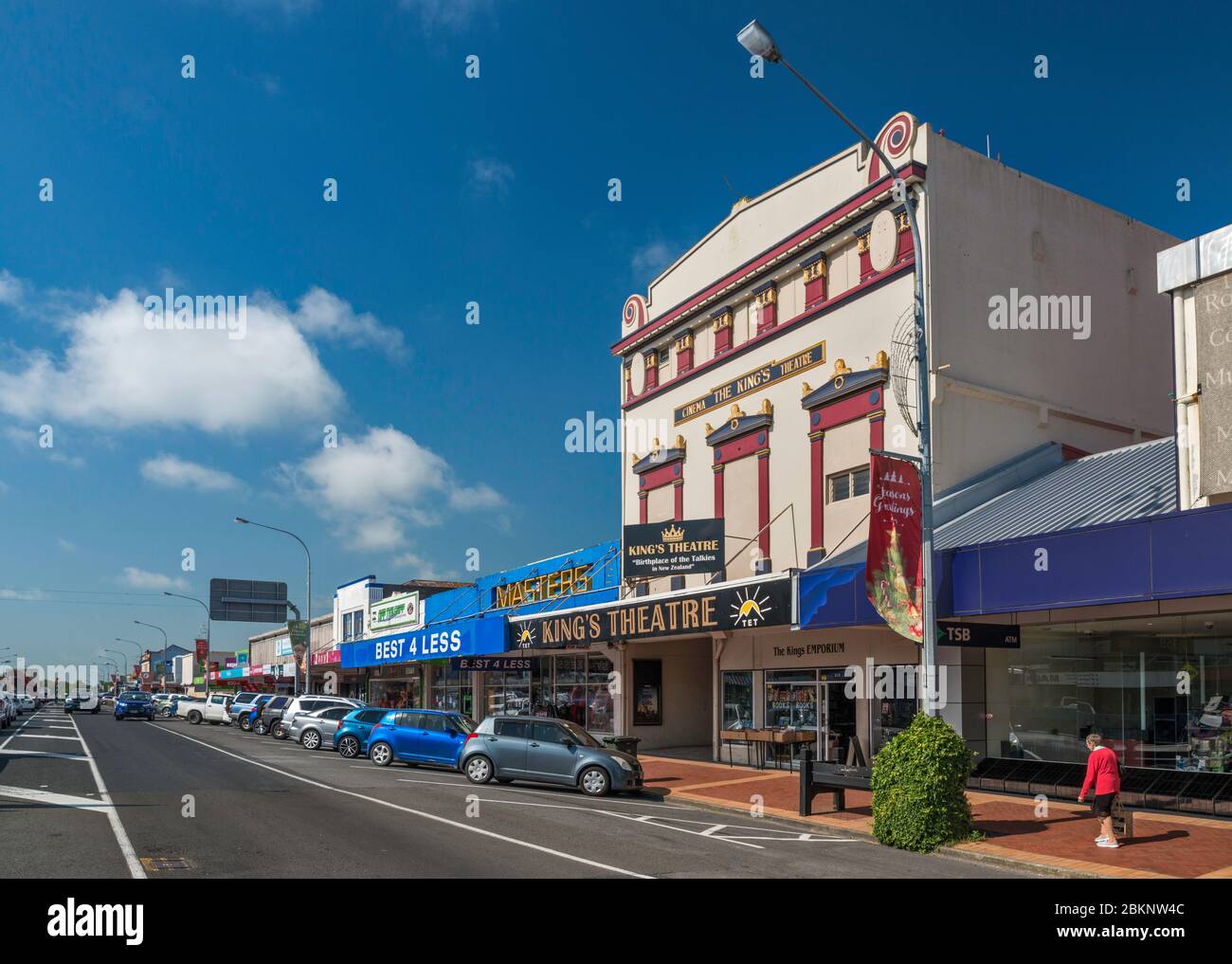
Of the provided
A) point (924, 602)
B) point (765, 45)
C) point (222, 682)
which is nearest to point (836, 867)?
point (924, 602)

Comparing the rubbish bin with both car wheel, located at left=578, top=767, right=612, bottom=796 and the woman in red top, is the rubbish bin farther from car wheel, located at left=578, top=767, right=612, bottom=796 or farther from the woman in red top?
the woman in red top

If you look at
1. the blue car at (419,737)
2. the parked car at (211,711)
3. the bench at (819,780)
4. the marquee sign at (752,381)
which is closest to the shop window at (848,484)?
the marquee sign at (752,381)

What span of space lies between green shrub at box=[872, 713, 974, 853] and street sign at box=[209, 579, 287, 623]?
5282cm

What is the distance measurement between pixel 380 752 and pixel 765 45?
62.6ft

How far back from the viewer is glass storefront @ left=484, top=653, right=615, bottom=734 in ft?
107

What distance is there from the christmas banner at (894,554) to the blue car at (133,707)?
48.8 m

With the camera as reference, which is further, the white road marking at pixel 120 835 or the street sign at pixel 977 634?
the street sign at pixel 977 634

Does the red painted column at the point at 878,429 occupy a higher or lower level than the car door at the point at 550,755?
higher

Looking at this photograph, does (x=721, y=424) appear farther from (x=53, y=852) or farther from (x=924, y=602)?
(x=53, y=852)

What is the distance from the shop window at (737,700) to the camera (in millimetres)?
25953

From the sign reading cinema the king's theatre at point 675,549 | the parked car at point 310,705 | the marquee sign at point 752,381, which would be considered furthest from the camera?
the parked car at point 310,705

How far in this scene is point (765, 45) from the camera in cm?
1291

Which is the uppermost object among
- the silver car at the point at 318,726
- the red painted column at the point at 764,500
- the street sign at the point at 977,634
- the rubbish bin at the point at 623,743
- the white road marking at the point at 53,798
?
the red painted column at the point at 764,500

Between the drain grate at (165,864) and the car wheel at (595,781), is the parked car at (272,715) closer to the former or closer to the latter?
the car wheel at (595,781)
